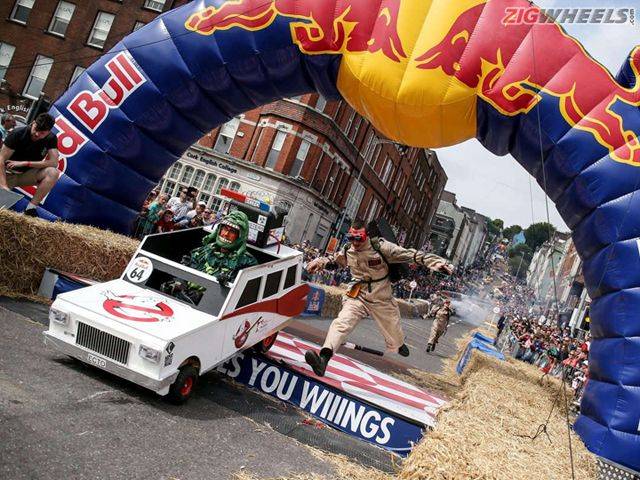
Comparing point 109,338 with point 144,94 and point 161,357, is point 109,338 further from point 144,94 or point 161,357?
point 144,94

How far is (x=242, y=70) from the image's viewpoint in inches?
399

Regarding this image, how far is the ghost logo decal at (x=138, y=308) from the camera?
588cm

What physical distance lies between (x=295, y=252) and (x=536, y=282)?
385 feet

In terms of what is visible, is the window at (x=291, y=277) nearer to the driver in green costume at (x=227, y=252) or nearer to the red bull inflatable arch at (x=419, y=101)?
the driver in green costume at (x=227, y=252)

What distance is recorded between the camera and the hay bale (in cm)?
800

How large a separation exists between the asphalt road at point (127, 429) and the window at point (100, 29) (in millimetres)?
33109

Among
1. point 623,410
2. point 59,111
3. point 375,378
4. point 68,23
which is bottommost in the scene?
point 375,378

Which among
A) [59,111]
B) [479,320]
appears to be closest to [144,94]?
[59,111]

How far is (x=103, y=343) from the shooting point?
18.5ft

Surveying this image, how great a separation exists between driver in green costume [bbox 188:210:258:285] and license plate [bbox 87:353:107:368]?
1889 mm

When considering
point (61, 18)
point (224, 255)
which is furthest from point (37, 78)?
point (224, 255)

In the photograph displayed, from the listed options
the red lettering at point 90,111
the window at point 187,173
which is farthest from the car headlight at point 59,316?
the window at point 187,173

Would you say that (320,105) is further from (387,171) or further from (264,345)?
(264,345)

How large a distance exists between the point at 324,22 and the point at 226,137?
2596cm
